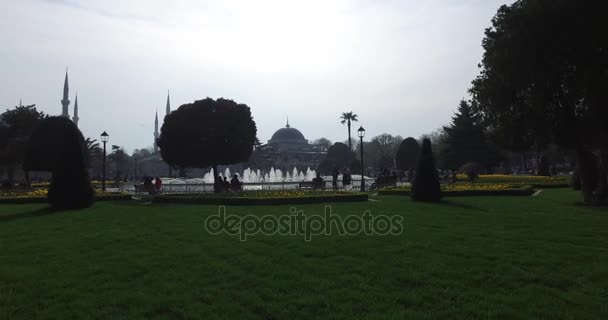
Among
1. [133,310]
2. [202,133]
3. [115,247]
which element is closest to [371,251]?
[133,310]

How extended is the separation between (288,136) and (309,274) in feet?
355

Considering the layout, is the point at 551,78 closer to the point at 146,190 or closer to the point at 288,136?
the point at 146,190

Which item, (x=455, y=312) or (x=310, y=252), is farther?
(x=310, y=252)

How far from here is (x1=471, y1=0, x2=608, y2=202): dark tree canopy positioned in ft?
41.9

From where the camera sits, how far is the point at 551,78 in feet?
45.0

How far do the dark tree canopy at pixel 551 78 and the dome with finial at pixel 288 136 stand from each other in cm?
9719

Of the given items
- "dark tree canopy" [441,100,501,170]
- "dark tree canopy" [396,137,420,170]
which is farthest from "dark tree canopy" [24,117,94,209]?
"dark tree canopy" [396,137,420,170]

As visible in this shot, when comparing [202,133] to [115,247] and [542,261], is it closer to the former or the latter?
[115,247]

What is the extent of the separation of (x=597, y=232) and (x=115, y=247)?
27.7 ft

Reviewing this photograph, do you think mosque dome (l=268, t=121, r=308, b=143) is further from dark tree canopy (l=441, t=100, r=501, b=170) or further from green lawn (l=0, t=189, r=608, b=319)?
green lawn (l=0, t=189, r=608, b=319)

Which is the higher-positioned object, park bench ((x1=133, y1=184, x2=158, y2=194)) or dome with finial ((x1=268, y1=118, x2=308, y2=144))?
dome with finial ((x1=268, y1=118, x2=308, y2=144))

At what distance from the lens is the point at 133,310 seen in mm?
4477

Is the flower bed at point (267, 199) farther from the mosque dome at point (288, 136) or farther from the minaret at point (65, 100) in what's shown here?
the mosque dome at point (288, 136)

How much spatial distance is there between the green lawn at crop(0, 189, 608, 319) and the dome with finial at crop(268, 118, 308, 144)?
104 metres
